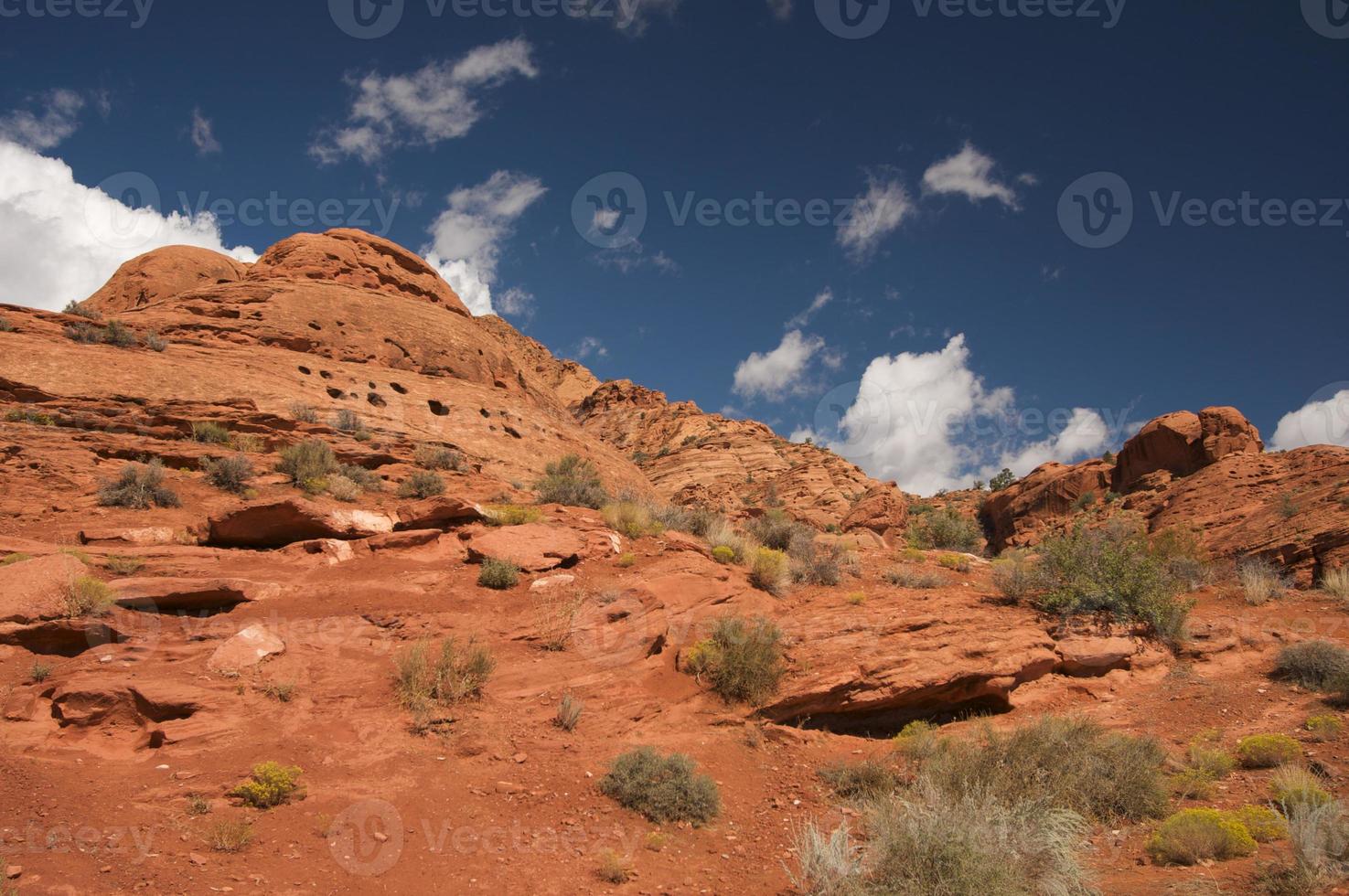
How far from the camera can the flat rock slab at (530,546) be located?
10.4m

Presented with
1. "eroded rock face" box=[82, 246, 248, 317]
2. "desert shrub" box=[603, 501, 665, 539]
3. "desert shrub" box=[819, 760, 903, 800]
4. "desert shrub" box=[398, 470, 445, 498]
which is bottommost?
"desert shrub" box=[819, 760, 903, 800]

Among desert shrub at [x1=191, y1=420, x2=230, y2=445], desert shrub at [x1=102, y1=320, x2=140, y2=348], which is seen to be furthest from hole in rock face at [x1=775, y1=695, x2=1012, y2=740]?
desert shrub at [x1=102, y1=320, x2=140, y2=348]

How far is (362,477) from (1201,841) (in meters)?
13.9

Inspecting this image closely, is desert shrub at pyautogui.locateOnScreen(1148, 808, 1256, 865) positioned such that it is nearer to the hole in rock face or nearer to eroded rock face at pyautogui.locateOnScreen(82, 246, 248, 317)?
the hole in rock face

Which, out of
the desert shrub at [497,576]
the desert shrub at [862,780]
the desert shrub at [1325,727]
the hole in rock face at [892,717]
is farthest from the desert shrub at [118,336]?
the desert shrub at [1325,727]

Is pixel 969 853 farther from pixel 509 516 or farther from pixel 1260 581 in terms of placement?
pixel 1260 581

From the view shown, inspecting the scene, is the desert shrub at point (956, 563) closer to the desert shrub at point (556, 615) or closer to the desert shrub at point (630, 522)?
the desert shrub at point (630, 522)

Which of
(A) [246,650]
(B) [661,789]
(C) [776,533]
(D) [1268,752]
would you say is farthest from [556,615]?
(D) [1268,752]

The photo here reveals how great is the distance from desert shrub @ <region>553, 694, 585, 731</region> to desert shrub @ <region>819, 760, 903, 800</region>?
8.94 feet

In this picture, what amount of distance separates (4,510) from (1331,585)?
21514mm

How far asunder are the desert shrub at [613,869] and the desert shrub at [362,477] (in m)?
10.2

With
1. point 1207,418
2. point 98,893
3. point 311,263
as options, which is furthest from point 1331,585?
point 311,263

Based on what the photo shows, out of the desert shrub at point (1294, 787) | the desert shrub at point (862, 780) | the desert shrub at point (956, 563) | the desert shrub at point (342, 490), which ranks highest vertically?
the desert shrub at point (342, 490)

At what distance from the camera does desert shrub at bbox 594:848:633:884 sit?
209 inches
